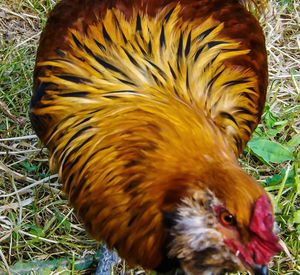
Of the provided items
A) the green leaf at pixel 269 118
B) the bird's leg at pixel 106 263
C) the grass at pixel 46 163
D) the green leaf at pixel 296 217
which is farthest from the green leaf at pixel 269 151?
the bird's leg at pixel 106 263

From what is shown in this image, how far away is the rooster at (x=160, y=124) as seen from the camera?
6.06 feet

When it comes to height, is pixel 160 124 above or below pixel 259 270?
above

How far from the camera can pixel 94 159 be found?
83.6 inches

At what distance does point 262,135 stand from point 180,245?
160cm

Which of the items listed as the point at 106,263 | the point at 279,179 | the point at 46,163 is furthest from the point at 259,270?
the point at 46,163

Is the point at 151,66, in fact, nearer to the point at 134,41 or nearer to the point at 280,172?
the point at 134,41

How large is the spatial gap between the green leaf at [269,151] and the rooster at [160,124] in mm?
751

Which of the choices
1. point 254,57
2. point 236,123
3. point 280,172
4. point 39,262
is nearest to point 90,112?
point 236,123

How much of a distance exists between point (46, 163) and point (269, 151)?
42.5 inches

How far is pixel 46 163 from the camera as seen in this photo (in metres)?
3.27

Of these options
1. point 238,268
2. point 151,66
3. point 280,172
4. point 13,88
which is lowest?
point 280,172

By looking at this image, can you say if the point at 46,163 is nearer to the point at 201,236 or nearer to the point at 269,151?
the point at 269,151

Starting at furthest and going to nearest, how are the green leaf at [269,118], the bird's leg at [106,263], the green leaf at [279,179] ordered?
the green leaf at [269,118] → the green leaf at [279,179] → the bird's leg at [106,263]

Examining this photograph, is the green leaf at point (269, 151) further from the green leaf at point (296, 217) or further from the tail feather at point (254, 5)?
the tail feather at point (254, 5)
